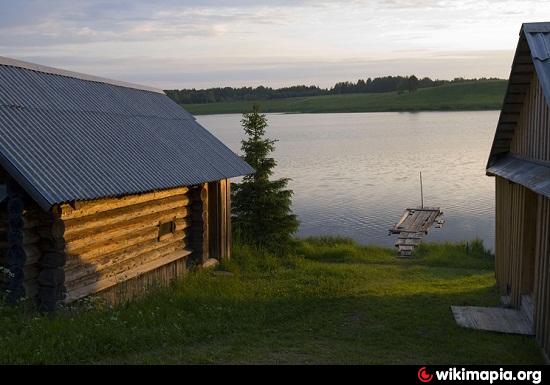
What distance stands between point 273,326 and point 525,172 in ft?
18.6

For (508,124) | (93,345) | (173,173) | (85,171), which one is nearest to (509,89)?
(508,124)

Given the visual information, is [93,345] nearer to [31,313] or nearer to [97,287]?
[31,313]

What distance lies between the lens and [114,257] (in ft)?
41.8

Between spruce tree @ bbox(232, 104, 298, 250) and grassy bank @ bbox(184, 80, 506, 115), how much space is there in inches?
3886

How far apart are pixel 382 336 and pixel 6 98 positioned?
8.42 m

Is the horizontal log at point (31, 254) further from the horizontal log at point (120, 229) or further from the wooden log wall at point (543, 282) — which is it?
the wooden log wall at point (543, 282)

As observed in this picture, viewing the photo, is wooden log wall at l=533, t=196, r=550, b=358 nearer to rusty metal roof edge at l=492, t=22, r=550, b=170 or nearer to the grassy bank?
rusty metal roof edge at l=492, t=22, r=550, b=170

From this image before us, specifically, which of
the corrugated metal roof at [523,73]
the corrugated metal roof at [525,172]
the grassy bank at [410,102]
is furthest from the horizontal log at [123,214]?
the grassy bank at [410,102]

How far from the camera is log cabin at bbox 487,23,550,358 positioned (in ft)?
33.2

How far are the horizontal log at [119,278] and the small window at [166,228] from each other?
0.55m

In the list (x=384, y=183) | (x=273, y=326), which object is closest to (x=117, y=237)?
(x=273, y=326)

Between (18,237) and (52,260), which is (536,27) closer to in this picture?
(52,260)

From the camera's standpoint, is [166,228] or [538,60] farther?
[166,228]

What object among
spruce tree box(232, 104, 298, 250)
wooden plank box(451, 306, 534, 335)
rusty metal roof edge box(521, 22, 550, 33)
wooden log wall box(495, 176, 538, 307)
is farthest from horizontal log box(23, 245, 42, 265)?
spruce tree box(232, 104, 298, 250)
